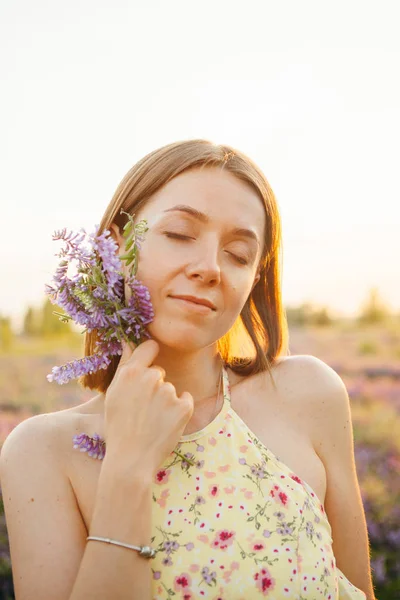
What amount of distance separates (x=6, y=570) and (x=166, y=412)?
3.35 metres

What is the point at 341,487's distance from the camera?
2703 millimetres

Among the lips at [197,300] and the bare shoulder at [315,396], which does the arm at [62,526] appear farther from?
the bare shoulder at [315,396]

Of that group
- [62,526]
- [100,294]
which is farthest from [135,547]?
[100,294]

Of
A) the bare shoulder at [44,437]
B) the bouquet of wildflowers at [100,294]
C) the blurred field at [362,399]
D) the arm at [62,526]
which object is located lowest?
the blurred field at [362,399]

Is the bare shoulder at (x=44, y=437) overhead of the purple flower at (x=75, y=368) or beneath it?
beneath

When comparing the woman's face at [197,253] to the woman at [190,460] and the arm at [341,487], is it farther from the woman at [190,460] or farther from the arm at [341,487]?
the arm at [341,487]

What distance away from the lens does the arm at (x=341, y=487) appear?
8.84 feet

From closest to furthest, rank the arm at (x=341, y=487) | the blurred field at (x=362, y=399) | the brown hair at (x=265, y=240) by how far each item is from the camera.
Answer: the brown hair at (x=265, y=240)
the arm at (x=341, y=487)
the blurred field at (x=362, y=399)

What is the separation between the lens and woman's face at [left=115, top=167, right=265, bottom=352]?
2328 mm

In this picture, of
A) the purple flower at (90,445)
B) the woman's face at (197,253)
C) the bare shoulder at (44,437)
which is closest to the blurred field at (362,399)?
the bare shoulder at (44,437)

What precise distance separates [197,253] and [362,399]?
18.1ft

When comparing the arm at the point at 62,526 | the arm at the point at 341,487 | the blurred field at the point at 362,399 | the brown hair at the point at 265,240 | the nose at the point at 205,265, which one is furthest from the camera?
the blurred field at the point at 362,399

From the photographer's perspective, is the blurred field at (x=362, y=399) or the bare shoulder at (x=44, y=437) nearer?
the bare shoulder at (x=44, y=437)

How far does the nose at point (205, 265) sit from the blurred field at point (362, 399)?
3561 millimetres
